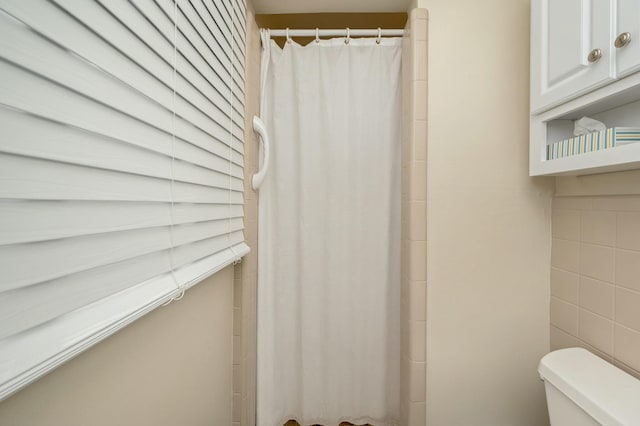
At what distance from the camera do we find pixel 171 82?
607 mm

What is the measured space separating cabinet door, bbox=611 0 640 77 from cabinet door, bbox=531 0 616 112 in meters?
0.02

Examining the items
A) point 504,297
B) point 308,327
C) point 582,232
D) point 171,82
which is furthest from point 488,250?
point 171,82

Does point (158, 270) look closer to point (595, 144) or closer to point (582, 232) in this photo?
point (595, 144)

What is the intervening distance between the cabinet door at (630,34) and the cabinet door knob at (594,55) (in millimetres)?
26

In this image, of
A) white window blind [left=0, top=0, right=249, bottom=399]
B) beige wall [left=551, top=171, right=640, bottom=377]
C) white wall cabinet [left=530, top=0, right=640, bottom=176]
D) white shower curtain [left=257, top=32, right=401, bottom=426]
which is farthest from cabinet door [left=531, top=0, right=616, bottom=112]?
white window blind [left=0, top=0, right=249, bottom=399]

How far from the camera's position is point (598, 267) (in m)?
0.97

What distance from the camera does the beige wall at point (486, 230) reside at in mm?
1163

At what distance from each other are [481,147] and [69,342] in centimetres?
136

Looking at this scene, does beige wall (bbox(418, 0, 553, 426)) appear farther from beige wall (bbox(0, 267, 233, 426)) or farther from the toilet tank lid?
beige wall (bbox(0, 267, 233, 426))

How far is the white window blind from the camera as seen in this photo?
1.07ft

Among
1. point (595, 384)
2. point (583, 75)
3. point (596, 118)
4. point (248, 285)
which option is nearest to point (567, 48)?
point (583, 75)

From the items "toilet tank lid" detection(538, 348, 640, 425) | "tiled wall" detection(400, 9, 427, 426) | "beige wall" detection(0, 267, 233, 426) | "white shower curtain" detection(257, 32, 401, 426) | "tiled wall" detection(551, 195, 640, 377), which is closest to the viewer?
"beige wall" detection(0, 267, 233, 426)

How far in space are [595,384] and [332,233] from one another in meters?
1.01

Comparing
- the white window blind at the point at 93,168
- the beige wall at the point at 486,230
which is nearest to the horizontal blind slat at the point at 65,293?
the white window blind at the point at 93,168
